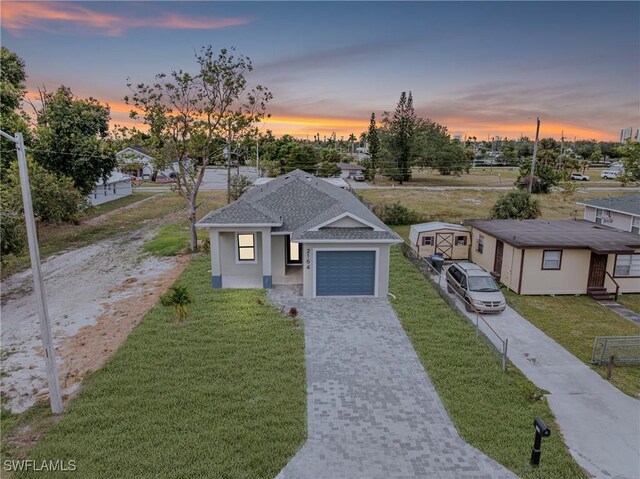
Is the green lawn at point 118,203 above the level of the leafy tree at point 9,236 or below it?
below

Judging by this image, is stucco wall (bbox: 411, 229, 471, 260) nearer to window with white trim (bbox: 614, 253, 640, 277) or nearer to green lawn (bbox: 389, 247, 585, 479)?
window with white trim (bbox: 614, 253, 640, 277)

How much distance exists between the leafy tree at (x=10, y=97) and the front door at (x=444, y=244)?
26240mm

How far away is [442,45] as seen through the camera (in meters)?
25.8

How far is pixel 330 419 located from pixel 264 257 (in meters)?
10.4

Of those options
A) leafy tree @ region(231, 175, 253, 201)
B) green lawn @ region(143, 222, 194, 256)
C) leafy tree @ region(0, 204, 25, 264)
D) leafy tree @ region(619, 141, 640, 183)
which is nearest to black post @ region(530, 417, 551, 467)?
leafy tree @ region(0, 204, 25, 264)

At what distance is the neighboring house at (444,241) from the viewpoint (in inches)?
990

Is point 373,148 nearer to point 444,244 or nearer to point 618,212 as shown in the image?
point 618,212

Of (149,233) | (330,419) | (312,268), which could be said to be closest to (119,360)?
(330,419)

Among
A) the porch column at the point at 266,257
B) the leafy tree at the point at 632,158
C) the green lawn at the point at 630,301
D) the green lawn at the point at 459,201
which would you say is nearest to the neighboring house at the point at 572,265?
the green lawn at the point at 630,301

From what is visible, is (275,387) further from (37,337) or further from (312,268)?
(37,337)

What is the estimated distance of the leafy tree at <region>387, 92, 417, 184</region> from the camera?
3027 inches

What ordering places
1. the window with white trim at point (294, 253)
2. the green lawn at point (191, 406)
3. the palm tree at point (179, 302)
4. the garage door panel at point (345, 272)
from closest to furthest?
the green lawn at point (191, 406)
the palm tree at point (179, 302)
the garage door panel at point (345, 272)
the window with white trim at point (294, 253)

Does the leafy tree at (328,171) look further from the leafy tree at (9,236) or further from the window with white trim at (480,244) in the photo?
the leafy tree at (9,236)

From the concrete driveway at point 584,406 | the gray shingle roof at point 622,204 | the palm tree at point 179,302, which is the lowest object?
the concrete driveway at point 584,406
